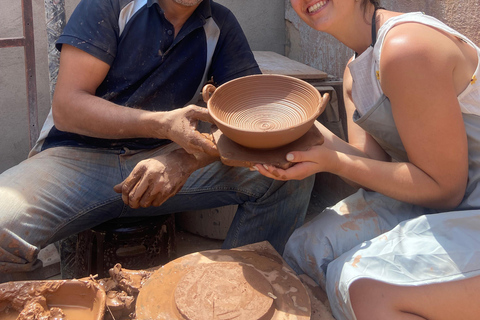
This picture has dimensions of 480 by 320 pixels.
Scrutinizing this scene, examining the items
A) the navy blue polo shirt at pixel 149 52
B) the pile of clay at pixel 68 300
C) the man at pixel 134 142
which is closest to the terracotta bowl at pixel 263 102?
the man at pixel 134 142

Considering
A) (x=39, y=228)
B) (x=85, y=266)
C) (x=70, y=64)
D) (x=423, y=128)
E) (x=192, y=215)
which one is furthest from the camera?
(x=192, y=215)

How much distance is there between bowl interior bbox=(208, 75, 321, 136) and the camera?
6.09 ft

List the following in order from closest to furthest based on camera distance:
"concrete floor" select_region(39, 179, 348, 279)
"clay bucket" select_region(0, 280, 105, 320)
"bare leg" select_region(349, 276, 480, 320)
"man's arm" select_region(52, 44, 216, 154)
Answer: "bare leg" select_region(349, 276, 480, 320)
"clay bucket" select_region(0, 280, 105, 320)
"man's arm" select_region(52, 44, 216, 154)
"concrete floor" select_region(39, 179, 348, 279)

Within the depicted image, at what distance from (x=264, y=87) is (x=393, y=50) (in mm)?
623

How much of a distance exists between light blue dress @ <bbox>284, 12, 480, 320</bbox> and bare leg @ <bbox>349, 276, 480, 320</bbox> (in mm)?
31

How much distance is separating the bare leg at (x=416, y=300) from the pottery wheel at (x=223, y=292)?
0.66 ft

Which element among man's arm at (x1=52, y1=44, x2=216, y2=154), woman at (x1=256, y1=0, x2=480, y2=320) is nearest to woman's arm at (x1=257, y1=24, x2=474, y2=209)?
woman at (x1=256, y1=0, x2=480, y2=320)

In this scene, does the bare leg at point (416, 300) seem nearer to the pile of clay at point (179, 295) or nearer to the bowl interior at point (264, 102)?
the pile of clay at point (179, 295)

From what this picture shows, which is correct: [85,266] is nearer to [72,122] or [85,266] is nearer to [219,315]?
[72,122]

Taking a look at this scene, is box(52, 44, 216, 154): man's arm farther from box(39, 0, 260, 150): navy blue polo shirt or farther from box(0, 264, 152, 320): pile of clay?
box(0, 264, 152, 320): pile of clay

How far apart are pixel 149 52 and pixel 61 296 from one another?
127 cm

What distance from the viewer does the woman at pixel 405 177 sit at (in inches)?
58.4

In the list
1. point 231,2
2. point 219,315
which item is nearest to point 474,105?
point 219,315

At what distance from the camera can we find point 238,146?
1.79 m
